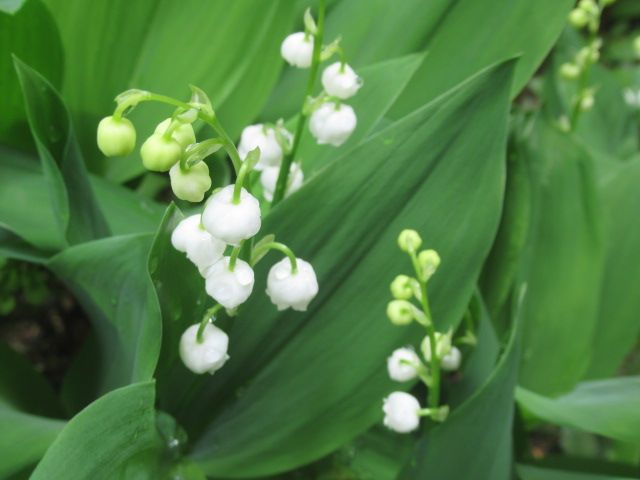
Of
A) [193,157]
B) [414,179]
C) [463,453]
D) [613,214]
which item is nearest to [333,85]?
[414,179]

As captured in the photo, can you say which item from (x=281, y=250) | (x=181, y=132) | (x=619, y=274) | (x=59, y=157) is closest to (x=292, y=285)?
(x=281, y=250)

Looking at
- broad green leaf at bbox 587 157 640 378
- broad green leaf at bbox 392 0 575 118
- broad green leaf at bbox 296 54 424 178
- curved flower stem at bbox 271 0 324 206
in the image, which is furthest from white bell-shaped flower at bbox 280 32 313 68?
broad green leaf at bbox 587 157 640 378

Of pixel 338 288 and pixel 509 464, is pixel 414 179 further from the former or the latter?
pixel 509 464

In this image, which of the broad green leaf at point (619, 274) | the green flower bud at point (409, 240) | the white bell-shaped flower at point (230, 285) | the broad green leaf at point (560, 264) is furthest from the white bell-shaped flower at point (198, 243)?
the broad green leaf at point (619, 274)

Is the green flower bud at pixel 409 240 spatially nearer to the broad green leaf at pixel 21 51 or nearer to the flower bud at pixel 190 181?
the flower bud at pixel 190 181

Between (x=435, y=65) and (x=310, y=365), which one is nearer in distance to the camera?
(x=310, y=365)

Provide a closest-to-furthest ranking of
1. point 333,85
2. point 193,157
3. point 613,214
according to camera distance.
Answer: point 193,157
point 333,85
point 613,214

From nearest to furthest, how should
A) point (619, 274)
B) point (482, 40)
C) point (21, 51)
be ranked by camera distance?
point (21, 51), point (482, 40), point (619, 274)

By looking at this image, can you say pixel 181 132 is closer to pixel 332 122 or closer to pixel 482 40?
pixel 332 122
